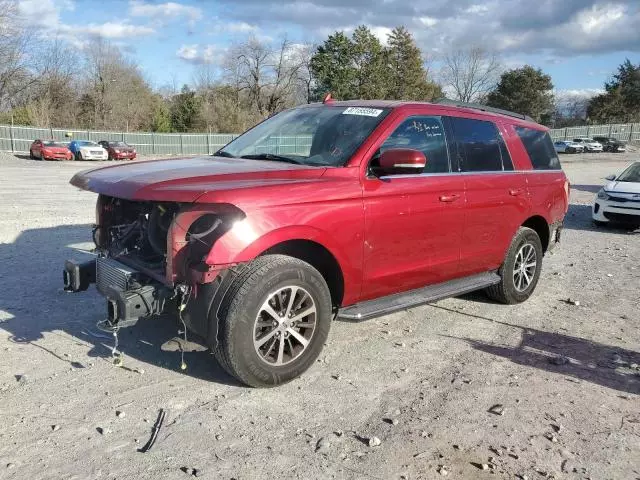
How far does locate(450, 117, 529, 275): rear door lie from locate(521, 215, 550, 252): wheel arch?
381 mm

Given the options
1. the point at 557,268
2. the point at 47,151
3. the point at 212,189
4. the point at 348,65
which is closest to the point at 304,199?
the point at 212,189

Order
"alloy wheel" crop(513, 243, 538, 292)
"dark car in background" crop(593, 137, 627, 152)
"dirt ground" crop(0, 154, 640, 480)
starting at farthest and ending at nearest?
"dark car in background" crop(593, 137, 627, 152), "alloy wheel" crop(513, 243, 538, 292), "dirt ground" crop(0, 154, 640, 480)

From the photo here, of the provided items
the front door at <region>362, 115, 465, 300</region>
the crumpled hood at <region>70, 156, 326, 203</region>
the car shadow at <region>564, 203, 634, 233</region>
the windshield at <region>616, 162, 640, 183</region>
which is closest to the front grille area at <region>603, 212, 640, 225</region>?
the car shadow at <region>564, 203, 634, 233</region>

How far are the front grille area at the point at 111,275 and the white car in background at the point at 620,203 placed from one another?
1033cm

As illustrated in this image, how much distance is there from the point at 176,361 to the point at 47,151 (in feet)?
114

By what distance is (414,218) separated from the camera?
14.8 feet

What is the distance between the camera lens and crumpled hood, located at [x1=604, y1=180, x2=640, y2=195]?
11.3 meters

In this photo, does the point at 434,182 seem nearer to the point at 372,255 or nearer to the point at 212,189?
the point at 372,255

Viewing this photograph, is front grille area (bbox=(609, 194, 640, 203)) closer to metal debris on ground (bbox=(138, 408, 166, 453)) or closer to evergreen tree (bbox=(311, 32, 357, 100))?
metal debris on ground (bbox=(138, 408, 166, 453))

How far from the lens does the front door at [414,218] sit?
4.28 meters

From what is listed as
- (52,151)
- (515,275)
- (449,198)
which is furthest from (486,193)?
(52,151)

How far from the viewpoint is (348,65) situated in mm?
60969

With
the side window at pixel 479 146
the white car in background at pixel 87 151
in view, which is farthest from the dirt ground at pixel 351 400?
the white car in background at pixel 87 151

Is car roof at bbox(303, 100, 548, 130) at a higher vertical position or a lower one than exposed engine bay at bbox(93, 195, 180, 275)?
higher
